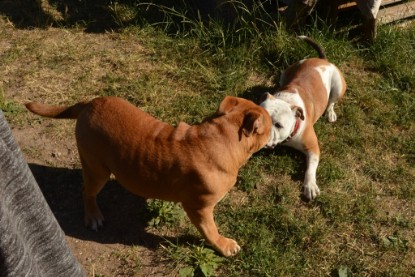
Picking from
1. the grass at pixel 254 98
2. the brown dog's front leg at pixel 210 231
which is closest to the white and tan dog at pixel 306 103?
the grass at pixel 254 98

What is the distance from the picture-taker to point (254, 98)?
207 inches

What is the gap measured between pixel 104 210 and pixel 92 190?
416mm

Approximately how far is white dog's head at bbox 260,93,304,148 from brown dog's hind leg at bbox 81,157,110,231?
134 centimetres

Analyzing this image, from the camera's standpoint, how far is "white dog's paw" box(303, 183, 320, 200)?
4352 millimetres

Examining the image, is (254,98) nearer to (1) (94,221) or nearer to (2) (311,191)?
(2) (311,191)

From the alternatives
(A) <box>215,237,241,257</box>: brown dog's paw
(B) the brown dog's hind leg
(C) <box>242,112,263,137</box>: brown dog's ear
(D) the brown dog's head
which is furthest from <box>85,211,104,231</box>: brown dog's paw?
(C) <box>242,112,263,137</box>: brown dog's ear

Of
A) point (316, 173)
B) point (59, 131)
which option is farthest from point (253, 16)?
point (59, 131)

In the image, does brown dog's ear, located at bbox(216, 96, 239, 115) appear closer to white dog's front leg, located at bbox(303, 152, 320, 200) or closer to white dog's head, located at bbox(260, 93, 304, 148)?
white dog's head, located at bbox(260, 93, 304, 148)

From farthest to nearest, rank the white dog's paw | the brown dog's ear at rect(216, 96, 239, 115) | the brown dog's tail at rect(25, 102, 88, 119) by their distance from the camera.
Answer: the white dog's paw < the brown dog's tail at rect(25, 102, 88, 119) < the brown dog's ear at rect(216, 96, 239, 115)

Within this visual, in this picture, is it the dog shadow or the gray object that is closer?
the gray object

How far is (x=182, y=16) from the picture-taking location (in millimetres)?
5734

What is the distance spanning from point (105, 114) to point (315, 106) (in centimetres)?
219

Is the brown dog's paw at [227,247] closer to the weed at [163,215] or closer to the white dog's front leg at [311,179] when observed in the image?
the weed at [163,215]

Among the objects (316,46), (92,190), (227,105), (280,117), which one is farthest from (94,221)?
(316,46)
